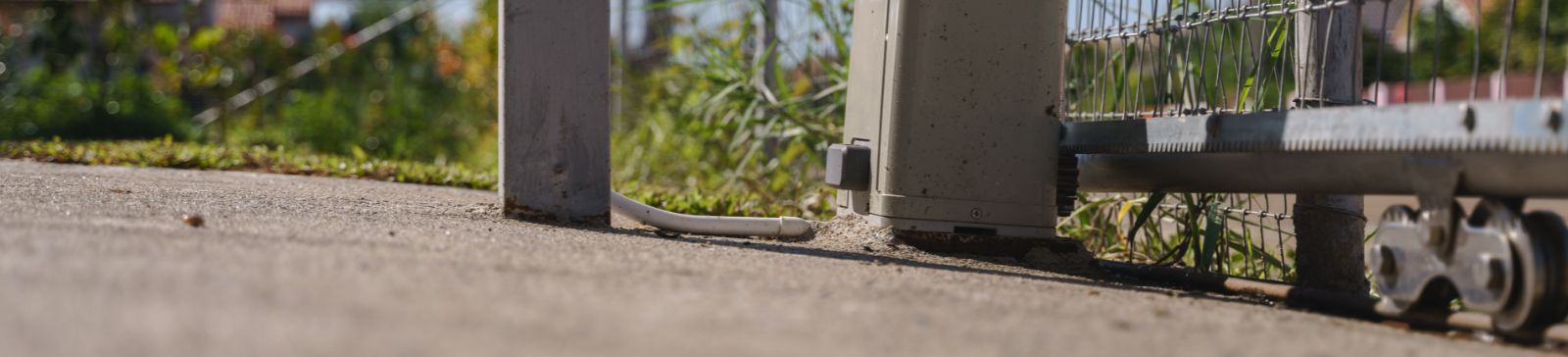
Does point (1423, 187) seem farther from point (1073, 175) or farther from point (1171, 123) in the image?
point (1073, 175)

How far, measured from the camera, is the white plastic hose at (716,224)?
11.2 ft

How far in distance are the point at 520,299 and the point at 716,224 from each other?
1.60 meters

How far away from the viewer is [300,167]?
17.1ft

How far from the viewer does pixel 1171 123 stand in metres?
2.96

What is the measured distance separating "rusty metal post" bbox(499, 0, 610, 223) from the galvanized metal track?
1.12 metres

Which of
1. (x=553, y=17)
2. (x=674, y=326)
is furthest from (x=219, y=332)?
(x=553, y=17)

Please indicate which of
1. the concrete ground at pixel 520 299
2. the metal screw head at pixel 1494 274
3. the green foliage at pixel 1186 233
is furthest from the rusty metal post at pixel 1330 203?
the metal screw head at pixel 1494 274

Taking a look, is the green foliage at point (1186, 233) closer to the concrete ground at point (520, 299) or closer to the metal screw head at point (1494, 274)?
the concrete ground at point (520, 299)

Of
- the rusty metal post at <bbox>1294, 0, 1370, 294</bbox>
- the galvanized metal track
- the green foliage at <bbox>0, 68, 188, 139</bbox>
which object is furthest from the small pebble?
the green foliage at <bbox>0, 68, 188, 139</bbox>

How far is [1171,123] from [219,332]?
2.07 m

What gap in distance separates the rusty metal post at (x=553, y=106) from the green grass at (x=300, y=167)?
1.20 m

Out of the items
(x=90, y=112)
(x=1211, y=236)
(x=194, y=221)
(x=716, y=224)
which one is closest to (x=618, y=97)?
(x=90, y=112)

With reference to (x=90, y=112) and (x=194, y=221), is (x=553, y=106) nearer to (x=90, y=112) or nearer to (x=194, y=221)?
(x=194, y=221)

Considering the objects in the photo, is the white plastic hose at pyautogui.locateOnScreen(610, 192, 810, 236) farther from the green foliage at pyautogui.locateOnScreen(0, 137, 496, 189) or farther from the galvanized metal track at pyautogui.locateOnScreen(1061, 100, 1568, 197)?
the green foliage at pyautogui.locateOnScreen(0, 137, 496, 189)
